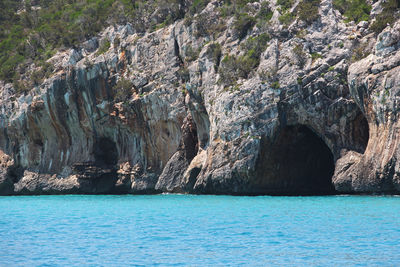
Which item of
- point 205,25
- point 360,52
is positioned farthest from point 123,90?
point 360,52

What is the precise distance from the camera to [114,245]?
1669cm

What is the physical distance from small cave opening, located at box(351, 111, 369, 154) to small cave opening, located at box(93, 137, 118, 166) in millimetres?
24378

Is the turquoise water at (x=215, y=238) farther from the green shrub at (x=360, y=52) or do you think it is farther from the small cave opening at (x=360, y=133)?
the green shrub at (x=360, y=52)

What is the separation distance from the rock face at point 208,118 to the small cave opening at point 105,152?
132 mm

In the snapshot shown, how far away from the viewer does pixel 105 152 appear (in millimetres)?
55031

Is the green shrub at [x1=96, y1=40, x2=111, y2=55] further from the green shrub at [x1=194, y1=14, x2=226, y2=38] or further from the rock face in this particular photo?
the green shrub at [x1=194, y1=14, x2=226, y2=38]

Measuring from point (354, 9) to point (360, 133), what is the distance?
8.82m

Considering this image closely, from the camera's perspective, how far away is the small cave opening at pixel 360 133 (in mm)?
35719

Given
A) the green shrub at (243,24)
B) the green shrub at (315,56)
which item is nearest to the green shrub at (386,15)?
the green shrub at (315,56)

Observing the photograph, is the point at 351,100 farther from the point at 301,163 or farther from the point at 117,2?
the point at 117,2

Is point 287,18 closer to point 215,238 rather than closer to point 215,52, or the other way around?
point 215,52

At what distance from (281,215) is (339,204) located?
5.65 meters

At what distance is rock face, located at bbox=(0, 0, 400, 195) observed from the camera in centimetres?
3425

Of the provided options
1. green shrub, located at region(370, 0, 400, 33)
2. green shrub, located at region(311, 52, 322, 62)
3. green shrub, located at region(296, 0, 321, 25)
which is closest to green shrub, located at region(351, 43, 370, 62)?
green shrub, located at region(370, 0, 400, 33)
